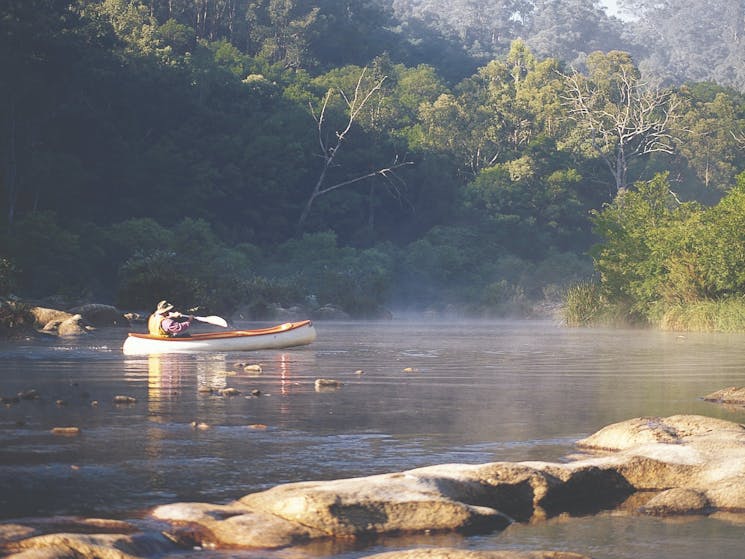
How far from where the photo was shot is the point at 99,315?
47000 millimetres

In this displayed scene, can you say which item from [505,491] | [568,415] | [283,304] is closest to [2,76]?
[283,304]

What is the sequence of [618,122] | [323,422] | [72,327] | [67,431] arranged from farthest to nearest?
1. [618,122]
2. [72,327]
3. [323,422]
4. [67,431]

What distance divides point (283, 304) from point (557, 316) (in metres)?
14.4

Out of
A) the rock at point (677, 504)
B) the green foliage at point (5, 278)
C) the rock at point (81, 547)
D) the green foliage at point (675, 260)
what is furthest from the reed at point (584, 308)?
the rock at point (81, 547)

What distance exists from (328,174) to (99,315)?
128ft

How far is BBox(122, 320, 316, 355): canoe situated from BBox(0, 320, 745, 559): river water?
60cm

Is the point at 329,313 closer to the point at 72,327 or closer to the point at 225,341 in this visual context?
the point at 72,327

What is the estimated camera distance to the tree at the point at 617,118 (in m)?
92.4

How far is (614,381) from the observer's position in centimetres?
2288

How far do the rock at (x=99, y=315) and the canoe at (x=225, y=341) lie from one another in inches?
593

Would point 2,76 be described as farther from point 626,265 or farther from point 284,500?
point 284,500

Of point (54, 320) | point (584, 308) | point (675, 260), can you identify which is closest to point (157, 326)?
point (54, 320)

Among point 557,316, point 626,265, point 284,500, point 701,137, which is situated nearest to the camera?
point 284,500

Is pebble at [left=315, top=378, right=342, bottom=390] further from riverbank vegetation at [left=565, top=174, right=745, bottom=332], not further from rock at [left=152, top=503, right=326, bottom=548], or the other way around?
riverbank vegetation at [left=565, top=174, right=745, bottom=332]
